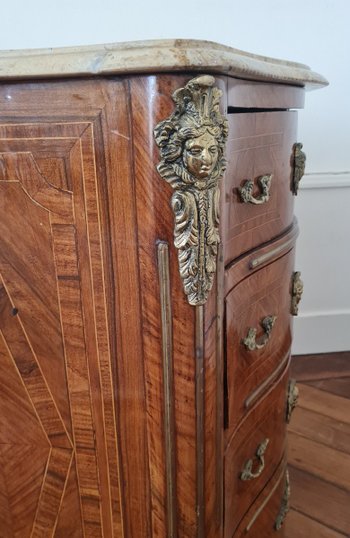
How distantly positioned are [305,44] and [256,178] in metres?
1.05

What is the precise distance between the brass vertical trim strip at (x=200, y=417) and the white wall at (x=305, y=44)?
1021 millimetres

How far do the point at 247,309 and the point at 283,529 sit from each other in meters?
0.58

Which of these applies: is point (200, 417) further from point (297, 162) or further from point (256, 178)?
point (297, 162)

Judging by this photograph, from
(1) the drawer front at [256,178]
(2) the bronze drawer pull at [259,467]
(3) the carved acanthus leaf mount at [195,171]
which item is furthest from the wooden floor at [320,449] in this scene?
(3) the carved acanthus leaf mount at [195,171]

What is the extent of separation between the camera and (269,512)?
0.96 m

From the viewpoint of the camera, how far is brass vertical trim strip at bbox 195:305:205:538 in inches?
22.8

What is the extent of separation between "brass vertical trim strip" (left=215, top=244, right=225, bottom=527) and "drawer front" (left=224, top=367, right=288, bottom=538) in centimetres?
4

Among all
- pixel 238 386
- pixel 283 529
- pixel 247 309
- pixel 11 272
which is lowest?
pixel 283 529

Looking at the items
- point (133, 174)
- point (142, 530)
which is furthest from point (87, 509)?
point (133, 174)

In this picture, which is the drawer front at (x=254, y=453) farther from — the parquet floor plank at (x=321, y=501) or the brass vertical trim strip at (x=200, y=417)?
the parquet floor plank at (x=321, y=501)

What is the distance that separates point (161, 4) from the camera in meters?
1.34

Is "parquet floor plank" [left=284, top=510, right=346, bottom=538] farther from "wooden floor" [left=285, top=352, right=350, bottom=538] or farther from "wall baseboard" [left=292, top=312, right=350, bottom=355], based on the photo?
"wall baseboard" [left=292, top=312, right=350, bottom=355]

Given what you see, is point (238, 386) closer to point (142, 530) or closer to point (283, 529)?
point (142, 530)

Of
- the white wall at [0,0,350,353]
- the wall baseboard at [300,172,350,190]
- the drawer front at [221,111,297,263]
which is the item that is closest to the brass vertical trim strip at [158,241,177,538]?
the drawer front at [221,111,297,263]
